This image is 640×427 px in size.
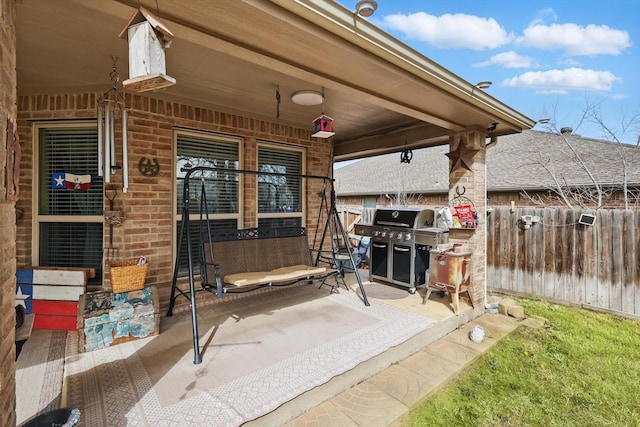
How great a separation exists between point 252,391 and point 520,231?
16.5ft

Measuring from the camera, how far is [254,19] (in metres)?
1.80

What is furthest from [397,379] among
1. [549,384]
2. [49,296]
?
[49,296]

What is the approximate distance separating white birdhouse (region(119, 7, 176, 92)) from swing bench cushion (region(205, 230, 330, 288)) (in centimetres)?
205

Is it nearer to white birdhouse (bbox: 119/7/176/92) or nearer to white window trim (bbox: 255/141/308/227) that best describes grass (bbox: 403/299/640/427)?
white birdhouse (bbox: 119/7/176/92)

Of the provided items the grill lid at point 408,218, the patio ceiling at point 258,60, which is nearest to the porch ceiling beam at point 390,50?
the patio ceiling at point 258,60

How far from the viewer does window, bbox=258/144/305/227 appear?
4707mm

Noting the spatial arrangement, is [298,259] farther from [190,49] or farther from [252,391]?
[190,49]

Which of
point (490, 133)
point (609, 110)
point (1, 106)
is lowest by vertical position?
point (1, 106)

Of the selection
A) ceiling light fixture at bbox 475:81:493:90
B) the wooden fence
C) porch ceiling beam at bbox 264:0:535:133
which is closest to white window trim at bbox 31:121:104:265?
porch ceiling beam at bbox 264:0:535:133

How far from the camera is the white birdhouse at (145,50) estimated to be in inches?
58.5

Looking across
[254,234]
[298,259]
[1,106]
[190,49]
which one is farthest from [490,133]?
[1,106]

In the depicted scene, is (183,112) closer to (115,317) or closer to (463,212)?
(115,317)

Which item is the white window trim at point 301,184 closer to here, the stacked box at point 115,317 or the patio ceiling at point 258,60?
the patio ceiling at point 258,60

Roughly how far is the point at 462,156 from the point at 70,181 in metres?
4.68
